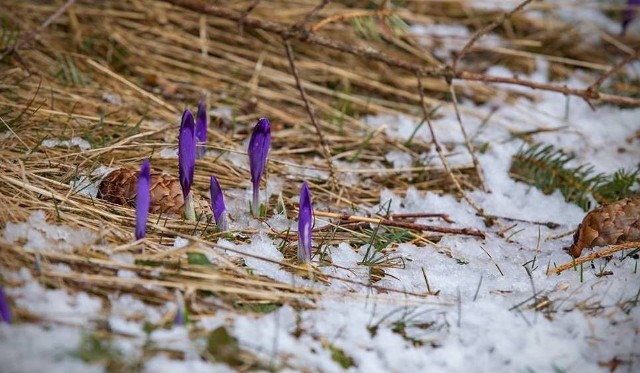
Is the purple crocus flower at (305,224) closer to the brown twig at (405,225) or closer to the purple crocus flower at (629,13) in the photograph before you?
the brown twig at (405,225)

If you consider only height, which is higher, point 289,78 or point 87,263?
point 289,78

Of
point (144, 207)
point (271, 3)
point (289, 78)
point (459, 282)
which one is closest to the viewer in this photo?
point (144, 207)

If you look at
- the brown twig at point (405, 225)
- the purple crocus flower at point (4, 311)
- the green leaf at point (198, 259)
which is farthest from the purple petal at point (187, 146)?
the purple crocus flower at point (4, 311)

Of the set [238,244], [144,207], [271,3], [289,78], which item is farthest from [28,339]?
[271,3]

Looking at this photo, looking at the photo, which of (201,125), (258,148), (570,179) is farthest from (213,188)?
(570,179)

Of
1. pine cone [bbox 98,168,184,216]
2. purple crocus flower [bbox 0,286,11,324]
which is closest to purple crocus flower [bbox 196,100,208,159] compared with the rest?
pine cone [bbox 98,168,184,216]

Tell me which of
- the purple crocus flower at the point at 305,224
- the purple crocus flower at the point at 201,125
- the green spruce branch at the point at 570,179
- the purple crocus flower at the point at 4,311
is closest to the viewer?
the purple crocus flower at the point at 4,311

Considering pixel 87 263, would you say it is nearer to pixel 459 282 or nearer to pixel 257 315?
pixel 257 315
